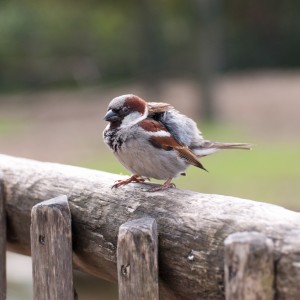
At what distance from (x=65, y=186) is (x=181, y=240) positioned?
2.17 feet

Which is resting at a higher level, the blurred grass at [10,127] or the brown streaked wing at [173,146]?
the brown streaked wing at [173,146]

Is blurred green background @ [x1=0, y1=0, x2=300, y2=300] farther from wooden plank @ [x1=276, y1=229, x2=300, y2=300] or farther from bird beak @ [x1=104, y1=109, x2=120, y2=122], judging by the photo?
wooden plank @ [x1=276, y1=229, x2=300, y2=300]

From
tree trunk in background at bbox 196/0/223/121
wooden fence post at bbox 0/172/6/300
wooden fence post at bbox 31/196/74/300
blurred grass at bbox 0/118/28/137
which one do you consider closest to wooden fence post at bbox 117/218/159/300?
wooden fence post at bbox 31/196/74/300

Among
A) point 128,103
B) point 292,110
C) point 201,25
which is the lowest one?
point 292,110

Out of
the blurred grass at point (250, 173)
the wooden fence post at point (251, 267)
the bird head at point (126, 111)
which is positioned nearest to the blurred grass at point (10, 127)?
the blurred grass at point (250, 173)

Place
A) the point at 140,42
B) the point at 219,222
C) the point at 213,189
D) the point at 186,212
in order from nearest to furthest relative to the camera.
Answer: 1. the point at 219,222
2. the point at 186,212
3. the point at 213,189
4. the point at 140,42

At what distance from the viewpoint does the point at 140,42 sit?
1071 inches

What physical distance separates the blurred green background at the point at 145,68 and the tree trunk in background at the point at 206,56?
0.03 meters

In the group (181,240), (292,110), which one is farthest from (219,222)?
(292,110)

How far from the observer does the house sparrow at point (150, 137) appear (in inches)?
118

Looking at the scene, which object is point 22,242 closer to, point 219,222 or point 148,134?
point 148,134

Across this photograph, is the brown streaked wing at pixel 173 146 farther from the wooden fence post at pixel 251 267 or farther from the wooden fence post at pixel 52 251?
the wooden fence post at pixel 251 267

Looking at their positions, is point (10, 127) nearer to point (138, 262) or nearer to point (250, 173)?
point (250, 173)

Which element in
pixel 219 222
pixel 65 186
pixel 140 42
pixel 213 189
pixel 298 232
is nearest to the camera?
pixel 298 232
